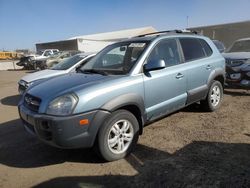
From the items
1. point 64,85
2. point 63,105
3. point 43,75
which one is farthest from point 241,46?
point 63,105

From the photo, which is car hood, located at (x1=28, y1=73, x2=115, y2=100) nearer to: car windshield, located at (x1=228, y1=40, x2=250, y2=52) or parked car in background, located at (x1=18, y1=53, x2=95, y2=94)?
parked car in background, located at (x1=18, y1=53, x2=95, y2=94)

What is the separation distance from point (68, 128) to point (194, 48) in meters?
3.40

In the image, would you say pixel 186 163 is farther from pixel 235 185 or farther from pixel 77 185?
pixel 77 185

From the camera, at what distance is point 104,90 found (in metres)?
3.73

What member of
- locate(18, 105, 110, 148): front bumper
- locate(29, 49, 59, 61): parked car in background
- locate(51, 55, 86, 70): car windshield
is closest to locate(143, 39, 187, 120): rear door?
locate(18, 105, 110, 148): front bumper

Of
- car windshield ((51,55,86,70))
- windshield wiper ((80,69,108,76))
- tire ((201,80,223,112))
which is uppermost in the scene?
windshield wiper ((80,69,108,76))

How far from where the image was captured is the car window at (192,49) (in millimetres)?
5352

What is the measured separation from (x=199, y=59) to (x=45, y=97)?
11.0ft

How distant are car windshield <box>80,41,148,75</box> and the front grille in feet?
3.67

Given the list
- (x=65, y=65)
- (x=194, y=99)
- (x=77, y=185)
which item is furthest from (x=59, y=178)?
(x=65, y=65)

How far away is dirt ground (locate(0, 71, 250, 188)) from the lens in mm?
3391

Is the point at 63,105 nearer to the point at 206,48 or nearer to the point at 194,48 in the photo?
the point at 194,48

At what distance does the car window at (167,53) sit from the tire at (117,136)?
1.11 meters

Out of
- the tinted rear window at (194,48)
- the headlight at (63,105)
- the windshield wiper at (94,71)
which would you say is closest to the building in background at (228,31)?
the tinted rear window at (194,48)
